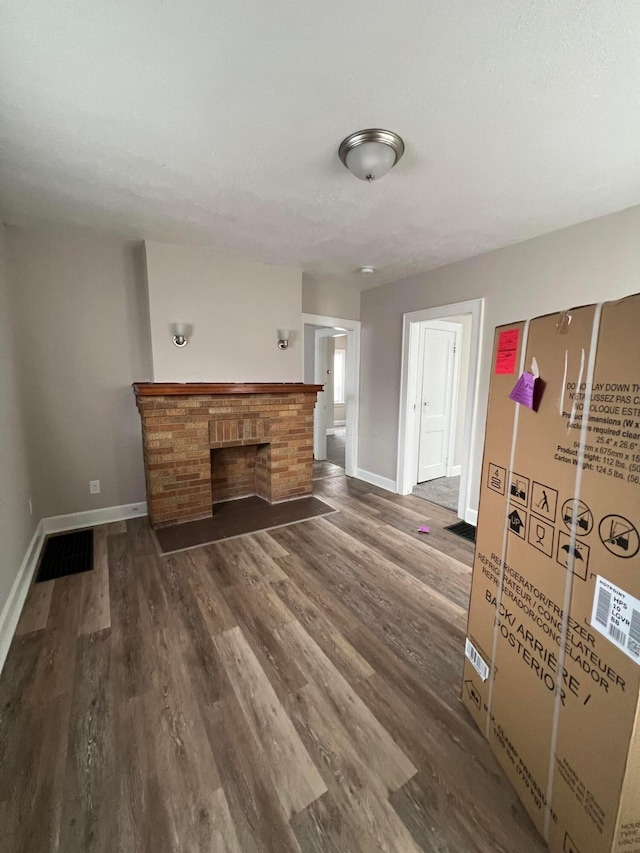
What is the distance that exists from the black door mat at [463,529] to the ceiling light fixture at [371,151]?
2.68 meters

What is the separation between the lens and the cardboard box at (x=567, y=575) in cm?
76

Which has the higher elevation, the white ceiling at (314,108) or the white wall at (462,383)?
the white ceiling at (314,108)

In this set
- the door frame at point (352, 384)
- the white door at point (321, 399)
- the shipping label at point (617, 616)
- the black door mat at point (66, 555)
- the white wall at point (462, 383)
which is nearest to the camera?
the shipping label at point (617, 616)

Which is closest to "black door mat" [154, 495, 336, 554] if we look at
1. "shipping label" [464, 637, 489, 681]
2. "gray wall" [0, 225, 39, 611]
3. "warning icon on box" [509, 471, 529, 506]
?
"gray wall" [0, 225, 39, 611]

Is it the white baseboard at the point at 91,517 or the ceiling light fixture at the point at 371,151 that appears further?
the white baseboard at the point at 91,517

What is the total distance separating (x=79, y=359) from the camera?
9.46 ft

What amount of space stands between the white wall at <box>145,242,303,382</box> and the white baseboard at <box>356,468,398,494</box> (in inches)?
62.1

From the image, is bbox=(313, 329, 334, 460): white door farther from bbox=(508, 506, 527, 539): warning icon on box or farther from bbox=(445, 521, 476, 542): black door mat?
bbox=(508, 506, 527, 539): warning icon on box

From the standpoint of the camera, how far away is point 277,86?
1.25m

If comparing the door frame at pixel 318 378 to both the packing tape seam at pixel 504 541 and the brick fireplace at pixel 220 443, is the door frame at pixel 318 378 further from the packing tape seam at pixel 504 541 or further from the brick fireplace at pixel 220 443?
the packing tape seam at pixel 504 541

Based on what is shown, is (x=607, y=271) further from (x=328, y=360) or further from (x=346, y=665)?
(x=328, y=360)

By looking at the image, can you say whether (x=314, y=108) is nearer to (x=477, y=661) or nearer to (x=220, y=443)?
(x=477, y=661)

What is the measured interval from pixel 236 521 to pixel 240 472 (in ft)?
2.33

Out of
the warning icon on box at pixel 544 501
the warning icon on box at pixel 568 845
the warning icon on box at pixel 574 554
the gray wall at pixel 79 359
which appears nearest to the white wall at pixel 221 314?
the gray wall at pixel 79 359
